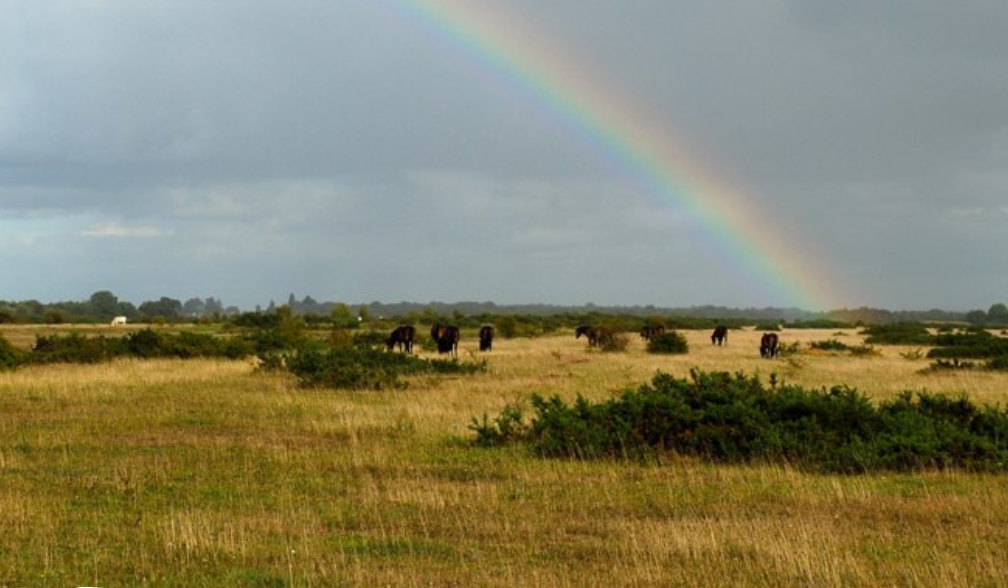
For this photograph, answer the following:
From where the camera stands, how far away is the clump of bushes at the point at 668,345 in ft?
155

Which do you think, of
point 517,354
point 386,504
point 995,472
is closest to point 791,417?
point 995,472

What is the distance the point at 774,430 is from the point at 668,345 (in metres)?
32.2

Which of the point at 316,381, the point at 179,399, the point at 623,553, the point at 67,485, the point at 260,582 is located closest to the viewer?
the point at 260,582

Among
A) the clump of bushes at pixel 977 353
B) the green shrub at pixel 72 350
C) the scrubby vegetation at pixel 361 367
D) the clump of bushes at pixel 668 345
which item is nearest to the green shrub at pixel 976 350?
the clump of bushes at pixel 977 353

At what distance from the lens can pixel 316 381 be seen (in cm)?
2694

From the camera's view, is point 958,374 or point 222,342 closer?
point 958,374

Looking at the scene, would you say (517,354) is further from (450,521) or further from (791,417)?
(450,521)

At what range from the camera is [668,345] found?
47.6 metres

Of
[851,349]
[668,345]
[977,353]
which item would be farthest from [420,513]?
[851,349]

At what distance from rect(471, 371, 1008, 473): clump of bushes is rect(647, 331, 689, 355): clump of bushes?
29884 mm

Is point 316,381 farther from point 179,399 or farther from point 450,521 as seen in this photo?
point 450,521

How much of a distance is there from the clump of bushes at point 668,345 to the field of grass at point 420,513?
28.6 m

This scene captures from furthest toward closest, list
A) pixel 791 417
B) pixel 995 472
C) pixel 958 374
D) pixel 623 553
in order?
pixel 958 374, pixel 791 417, pixel 995 472, pixel 623 553

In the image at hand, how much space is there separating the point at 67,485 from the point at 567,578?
731cm
